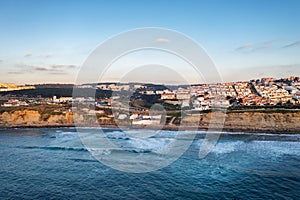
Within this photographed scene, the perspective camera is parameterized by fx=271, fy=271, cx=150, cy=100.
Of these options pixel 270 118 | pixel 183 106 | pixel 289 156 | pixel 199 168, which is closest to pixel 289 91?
pixel 183 106

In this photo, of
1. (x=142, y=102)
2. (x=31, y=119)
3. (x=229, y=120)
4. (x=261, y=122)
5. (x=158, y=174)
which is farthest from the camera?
(x=142, y=102)

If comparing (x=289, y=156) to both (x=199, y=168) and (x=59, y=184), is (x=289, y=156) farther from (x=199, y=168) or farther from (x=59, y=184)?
(x=59, y=184)

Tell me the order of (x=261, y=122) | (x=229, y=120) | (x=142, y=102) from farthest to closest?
(x=142, y=102), (x=229, y=120), (x=261, y=122)

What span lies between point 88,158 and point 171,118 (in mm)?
30752

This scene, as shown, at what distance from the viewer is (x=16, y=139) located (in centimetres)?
3944

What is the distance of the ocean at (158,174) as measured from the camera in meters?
17.5

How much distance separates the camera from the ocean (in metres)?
17.5

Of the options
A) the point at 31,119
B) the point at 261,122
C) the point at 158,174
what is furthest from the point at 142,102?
the point at 158,174

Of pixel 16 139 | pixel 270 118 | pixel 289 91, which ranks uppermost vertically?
pixel 289 91

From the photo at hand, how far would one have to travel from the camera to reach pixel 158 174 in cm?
2181

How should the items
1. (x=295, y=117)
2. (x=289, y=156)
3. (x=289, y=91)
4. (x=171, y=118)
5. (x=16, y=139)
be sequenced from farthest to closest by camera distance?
(x=289, y=91) < (x=171, y=118) < (x=295, y=117) < (x=16, y=139) < (x=289, y=156)

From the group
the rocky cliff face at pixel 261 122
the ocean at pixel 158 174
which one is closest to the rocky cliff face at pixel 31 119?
the ocean at pixel 158 174

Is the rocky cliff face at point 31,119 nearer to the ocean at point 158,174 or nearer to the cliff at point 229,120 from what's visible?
the cliff at point 229,120

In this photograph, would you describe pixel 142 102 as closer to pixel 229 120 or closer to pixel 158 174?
pixel 229 120
